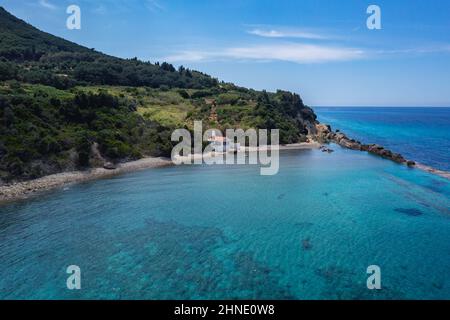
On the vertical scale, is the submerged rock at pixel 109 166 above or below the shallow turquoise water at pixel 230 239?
above

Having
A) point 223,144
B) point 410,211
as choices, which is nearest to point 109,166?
point 223,144

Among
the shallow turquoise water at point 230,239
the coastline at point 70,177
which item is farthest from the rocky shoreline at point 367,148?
the shallow turquoise water at point 230,239

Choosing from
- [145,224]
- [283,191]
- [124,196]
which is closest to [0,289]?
[145,224]

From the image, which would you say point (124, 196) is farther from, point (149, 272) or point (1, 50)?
point (1, 50)

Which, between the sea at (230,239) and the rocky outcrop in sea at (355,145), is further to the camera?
the rocky outcrop in sea at (355,145)

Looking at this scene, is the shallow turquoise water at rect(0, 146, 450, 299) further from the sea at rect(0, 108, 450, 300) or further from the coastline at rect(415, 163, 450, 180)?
the coastline at rect(415, 163, 450, 180)

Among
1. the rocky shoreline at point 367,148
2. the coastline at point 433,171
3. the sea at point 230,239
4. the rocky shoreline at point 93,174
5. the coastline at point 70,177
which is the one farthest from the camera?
the rocky shoreline at point 367,148

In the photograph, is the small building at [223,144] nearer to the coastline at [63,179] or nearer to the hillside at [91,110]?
the hillside at [91,110]
